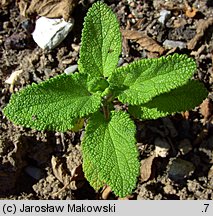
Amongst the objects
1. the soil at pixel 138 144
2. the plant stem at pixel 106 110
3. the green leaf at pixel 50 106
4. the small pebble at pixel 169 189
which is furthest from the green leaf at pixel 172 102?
the small pebble at pixel 169 189

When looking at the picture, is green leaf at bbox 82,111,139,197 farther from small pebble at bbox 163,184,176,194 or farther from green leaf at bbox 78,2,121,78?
small pebble at bbox 163,184,176,194

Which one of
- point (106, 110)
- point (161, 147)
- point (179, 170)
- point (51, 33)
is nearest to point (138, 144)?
point (161, 147)

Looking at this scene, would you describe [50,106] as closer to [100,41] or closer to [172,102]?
[100,41]

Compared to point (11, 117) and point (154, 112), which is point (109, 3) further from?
point (11, 117)

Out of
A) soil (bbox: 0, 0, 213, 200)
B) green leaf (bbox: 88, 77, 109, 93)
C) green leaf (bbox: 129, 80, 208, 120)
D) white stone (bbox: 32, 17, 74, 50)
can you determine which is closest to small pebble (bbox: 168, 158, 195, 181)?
soil (bbox: 0, 0, 213, 200)
